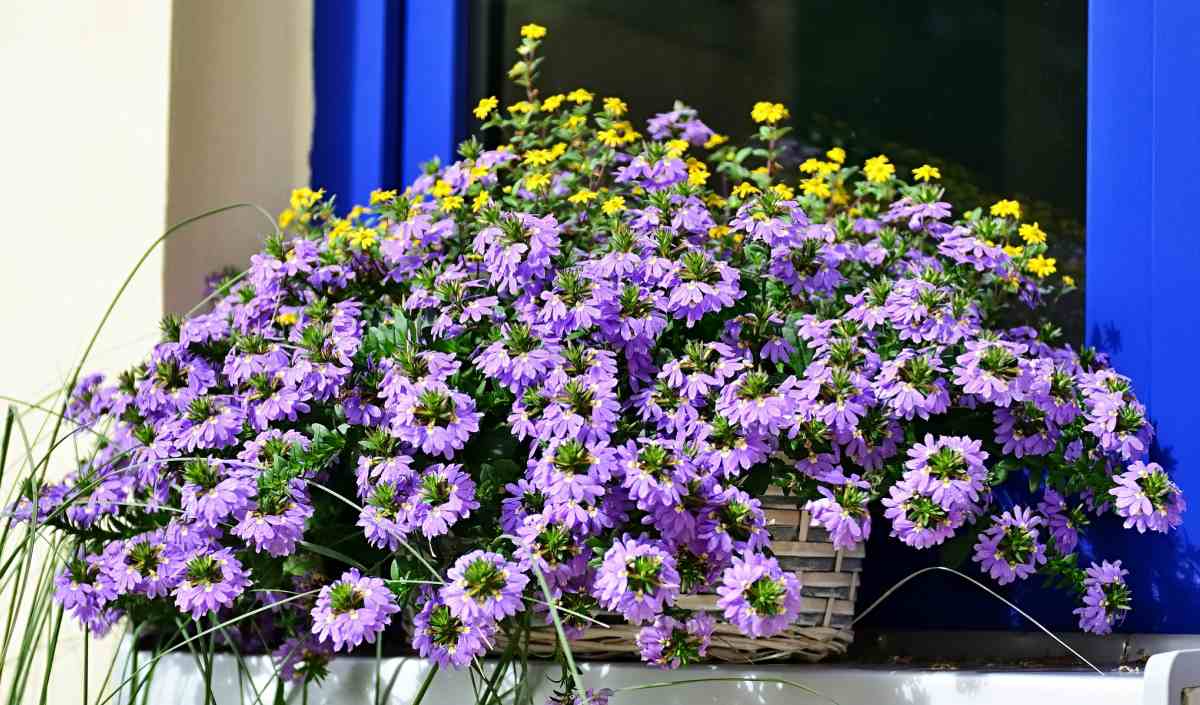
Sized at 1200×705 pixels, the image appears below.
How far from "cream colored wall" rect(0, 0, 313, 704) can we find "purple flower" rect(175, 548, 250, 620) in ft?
1.76

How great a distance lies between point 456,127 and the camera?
2027 mm

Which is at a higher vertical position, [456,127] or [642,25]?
[642,25]

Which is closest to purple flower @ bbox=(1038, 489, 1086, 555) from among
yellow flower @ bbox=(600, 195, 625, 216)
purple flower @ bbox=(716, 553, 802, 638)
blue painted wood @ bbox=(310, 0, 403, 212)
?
purple flower @ bbox=(716, 553, 802, 638)

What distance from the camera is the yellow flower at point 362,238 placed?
1.61 m

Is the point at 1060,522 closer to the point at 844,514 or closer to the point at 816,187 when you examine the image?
the point at 844,514

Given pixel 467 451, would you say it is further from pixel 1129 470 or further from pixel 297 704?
pixel 1129 470

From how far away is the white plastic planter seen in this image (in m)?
1.27

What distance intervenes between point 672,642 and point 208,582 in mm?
446

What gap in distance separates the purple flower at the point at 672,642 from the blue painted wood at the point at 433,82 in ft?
3.02

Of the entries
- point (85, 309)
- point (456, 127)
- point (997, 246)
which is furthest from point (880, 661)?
point (85, 309)

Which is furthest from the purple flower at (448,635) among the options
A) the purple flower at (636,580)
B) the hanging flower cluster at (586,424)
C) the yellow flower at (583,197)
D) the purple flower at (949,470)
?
the yellow flower at (583,197)

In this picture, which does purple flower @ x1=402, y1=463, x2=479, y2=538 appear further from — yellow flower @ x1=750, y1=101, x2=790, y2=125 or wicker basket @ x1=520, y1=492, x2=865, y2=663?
yellow flower @ x1=750, y1=101, x2=790, y2=125

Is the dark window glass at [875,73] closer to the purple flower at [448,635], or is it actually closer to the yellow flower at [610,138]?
the yellow flower at [610,138]

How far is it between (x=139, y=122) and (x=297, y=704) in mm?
811
